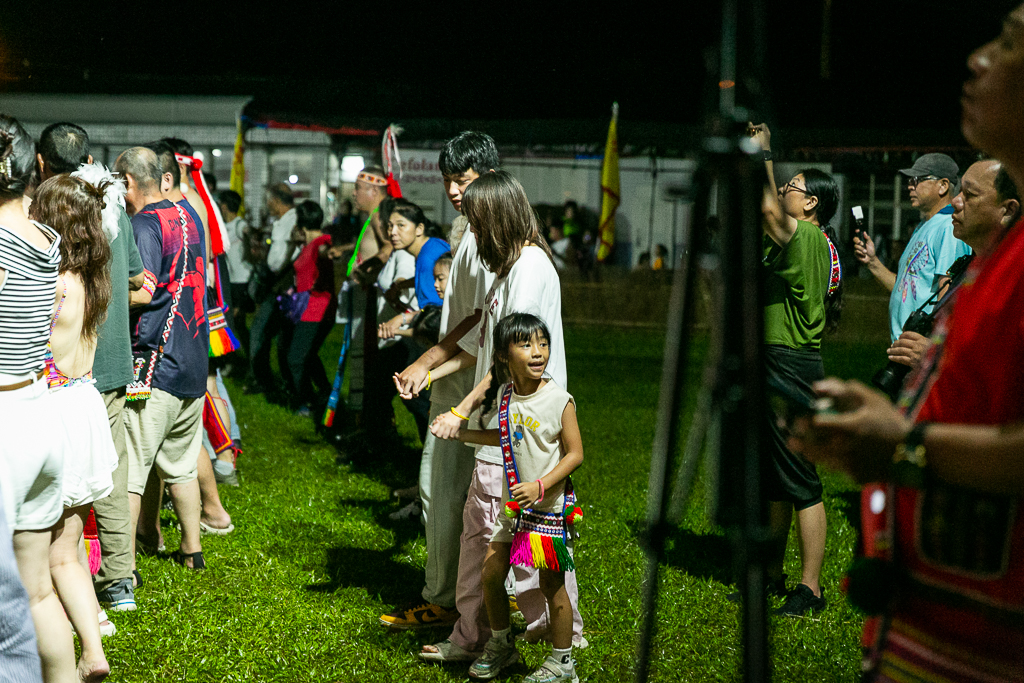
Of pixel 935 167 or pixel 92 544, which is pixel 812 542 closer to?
pixel 935 167

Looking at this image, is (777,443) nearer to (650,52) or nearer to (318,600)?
(318,600)

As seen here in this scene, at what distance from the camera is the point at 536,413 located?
3.14 meters

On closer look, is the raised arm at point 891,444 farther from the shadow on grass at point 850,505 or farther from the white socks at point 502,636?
the shadow on grass at point 850,505

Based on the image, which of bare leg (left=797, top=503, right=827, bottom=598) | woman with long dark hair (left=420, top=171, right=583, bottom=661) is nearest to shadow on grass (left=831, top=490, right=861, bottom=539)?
bare leg (left=797, top=503, right=827, bottom=598)

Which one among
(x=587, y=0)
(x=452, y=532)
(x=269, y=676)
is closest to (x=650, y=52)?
(x=587, y=0)

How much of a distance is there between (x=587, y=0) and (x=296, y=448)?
13.3ft

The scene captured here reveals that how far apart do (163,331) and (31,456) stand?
1.81 metres

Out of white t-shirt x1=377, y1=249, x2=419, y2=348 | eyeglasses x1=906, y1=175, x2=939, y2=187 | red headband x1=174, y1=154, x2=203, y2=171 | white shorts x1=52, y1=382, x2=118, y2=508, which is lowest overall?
white shorts x1=52, y1=382, x2=118, y2=508

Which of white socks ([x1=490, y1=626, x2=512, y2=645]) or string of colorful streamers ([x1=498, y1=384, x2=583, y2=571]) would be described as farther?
white socks ([x1=490, y1=626, x2=512, y2=645])

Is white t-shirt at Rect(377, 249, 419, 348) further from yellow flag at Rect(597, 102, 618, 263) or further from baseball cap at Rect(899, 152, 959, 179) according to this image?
yellow flag at Rect(597, 102, 618, 263)

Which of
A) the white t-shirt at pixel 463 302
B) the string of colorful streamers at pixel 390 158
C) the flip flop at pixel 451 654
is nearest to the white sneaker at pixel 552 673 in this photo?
the flip flop at pixel 451 654

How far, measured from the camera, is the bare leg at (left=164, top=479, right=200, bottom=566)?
448 cm

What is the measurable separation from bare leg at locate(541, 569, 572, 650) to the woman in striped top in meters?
1.49

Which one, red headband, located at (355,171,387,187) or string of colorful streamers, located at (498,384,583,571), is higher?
red headband, located at (355,171,387,187)
